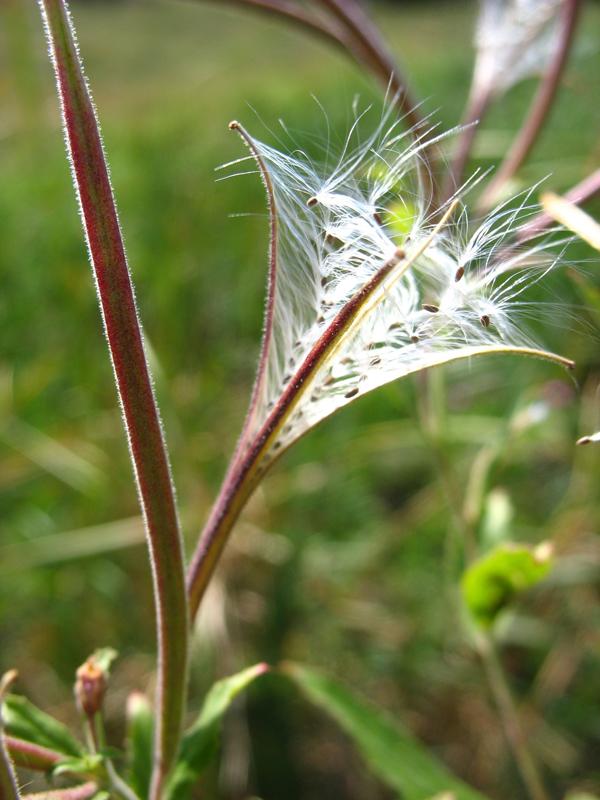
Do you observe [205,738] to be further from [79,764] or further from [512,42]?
[512,42]

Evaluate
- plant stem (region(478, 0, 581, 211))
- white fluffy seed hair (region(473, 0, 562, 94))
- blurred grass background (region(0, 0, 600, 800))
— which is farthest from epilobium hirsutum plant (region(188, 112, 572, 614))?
white fluffy seed hair (region(473, 0, 562, 94))

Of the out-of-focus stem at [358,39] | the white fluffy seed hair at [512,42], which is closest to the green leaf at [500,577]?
the out-of-focus stem at [358,39]

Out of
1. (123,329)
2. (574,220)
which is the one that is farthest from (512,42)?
(123,329)

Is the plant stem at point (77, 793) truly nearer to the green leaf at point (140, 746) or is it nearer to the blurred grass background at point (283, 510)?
the green leaf at point (140, 746)

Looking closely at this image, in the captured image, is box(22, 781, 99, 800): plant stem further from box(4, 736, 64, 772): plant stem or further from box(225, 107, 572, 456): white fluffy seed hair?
box(225, 107, 572, 456): white fluffy seed hair

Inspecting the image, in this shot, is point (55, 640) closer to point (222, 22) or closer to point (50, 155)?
point (50, 155)

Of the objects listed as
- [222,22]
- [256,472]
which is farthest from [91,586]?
[222,22]
